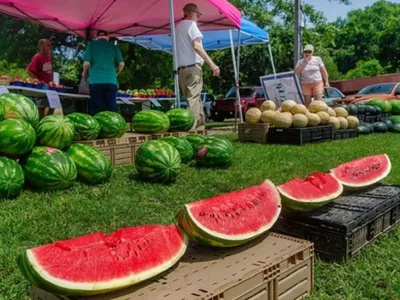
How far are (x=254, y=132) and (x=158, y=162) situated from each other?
4131 millimetres

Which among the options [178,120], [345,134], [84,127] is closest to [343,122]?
[345,134]

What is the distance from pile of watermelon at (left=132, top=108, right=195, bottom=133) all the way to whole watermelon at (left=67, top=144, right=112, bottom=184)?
57.7 inches

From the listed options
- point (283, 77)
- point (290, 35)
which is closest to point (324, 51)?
point (290, 35)

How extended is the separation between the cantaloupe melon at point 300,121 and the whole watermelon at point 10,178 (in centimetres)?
529

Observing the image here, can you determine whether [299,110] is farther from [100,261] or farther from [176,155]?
[100,261]

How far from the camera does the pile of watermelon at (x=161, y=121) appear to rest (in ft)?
18.7

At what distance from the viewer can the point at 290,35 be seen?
29.1 metres

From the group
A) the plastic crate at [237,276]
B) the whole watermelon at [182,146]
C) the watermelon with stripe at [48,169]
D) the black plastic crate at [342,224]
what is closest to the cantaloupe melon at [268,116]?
the whole watermelon at [182,146]

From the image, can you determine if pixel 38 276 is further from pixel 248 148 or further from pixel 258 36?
pixel 258 36

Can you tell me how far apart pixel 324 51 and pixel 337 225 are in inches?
1300

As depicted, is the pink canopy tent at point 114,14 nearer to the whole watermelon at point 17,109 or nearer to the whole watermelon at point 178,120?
the whole watermelon at point 178,120

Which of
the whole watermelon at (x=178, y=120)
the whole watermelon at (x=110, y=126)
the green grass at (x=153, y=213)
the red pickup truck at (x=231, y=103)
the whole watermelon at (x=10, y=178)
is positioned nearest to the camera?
the green grass at (x=153, y=213)

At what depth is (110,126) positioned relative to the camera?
206 inches

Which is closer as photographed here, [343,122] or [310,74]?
[343,122]
